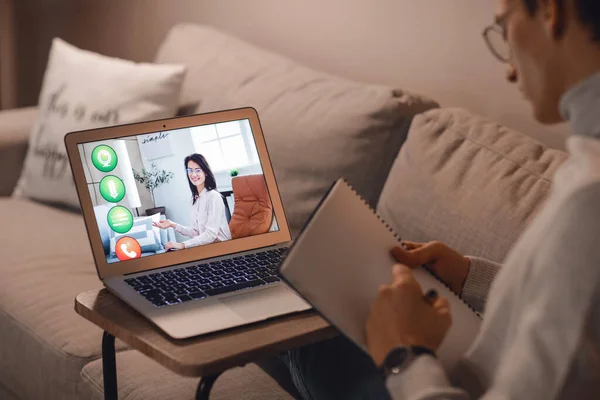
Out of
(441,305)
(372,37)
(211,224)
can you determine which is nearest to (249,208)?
(211,224)

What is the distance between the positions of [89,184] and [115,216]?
0.07m

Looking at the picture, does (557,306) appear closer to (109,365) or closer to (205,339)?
(205,339)

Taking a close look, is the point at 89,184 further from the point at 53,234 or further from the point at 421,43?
the point at 421,43

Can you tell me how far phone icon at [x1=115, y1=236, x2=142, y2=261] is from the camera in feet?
4.33

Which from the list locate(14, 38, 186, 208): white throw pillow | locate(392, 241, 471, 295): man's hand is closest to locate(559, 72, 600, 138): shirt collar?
locate(392, 241, 471, 295): man's hand

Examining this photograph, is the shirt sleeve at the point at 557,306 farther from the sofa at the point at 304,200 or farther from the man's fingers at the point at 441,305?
the sofa at the point at 304,200

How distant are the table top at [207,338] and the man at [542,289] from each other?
0.16 meters

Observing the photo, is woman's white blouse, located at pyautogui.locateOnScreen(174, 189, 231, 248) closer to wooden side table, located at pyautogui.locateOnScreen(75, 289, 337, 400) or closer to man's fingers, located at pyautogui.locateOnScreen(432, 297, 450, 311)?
wooden side table, located at pyautogui.locateOnScreen(75, 289, 337, 400)

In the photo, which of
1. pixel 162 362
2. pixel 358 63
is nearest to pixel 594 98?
pixel 162 362

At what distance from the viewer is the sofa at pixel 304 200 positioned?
4.79 ft

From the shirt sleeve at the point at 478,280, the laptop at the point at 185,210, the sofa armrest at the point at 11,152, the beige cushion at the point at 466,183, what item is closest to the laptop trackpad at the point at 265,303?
the laptop at the point at 185,210

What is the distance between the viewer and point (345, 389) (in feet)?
4.18

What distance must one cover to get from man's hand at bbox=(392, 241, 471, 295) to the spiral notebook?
0.03 metres

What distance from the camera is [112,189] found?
137cm
